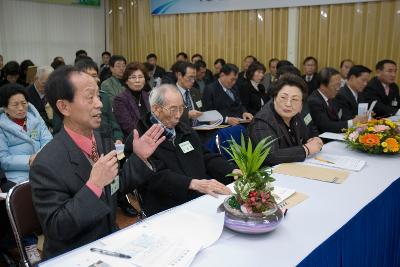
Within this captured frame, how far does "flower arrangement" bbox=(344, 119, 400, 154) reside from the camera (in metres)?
2.66

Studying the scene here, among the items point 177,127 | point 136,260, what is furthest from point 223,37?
point 136,260

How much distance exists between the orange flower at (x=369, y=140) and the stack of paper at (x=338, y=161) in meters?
0.20

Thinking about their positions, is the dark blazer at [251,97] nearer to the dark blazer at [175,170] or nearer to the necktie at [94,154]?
the dark blazer at [175,170]

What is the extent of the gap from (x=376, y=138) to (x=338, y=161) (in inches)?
14.9

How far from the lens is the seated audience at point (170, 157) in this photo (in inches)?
87.4

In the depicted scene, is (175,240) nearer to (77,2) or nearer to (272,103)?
(272,103)

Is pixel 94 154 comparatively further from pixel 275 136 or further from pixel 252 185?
pixel 275 136

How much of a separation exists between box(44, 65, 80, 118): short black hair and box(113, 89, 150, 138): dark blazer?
8.40 ft

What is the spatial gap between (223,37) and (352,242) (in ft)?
23.4

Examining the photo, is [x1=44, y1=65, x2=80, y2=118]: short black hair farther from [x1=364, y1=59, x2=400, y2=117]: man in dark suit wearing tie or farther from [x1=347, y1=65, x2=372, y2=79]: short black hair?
[x1=364, y1=59, x2=400, y2=117]: man in dark suit wearing tie

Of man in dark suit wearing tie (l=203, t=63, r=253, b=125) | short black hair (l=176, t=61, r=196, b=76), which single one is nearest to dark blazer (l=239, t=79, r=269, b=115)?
man in dark suit wearing tie (l=203, t=63, r=253, b=125)

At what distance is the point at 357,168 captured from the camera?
2.40 meters

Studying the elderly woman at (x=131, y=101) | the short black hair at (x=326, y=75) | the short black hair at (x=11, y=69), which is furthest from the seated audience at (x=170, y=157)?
the short black hair at (x=11, y=69)

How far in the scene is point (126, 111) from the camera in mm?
4215
